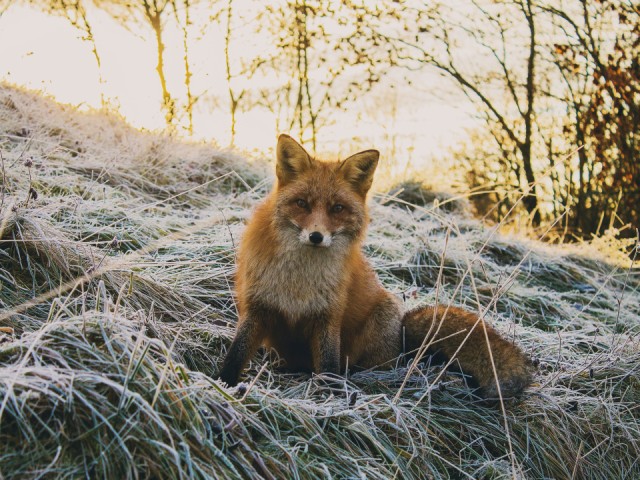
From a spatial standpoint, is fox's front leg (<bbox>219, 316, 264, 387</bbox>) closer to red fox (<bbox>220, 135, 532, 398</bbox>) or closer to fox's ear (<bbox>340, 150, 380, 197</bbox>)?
red fox (<bbox>220, 135, 532, 398</bbox>)

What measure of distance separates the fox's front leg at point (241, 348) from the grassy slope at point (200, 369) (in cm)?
17

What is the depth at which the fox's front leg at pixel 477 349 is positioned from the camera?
273 cm

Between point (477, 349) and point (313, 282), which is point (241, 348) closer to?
point (313, 282)

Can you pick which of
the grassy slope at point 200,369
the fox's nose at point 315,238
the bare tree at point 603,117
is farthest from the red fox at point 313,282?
the bare tree at point 603,117

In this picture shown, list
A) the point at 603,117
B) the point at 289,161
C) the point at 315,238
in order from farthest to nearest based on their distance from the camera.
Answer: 1. the point at 603,117
2. the point at 289,161
3. the point at 315,238

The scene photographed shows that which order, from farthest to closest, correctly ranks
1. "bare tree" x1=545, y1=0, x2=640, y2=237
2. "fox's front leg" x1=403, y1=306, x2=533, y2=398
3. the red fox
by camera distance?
1. "bare tree" x1=545, y1=0, x2=640, y2=237
2. the red fox
3. "fox's front leg" x1=403, y1=306, x2=533, y2=398

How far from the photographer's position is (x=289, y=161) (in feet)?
10.4

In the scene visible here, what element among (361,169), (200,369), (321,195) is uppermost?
(361,169)

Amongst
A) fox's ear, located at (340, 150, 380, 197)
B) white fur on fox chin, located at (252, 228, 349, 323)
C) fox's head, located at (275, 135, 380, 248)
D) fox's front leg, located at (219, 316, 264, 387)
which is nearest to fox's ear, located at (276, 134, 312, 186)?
fox's head, located at (275, 135, 380, 248)

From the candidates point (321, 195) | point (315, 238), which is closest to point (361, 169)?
point (321, 195)

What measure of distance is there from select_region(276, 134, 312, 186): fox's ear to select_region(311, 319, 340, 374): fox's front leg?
795 mm

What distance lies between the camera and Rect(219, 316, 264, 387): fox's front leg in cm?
282

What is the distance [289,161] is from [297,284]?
668 millimetres

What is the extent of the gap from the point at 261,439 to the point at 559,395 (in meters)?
1.90
